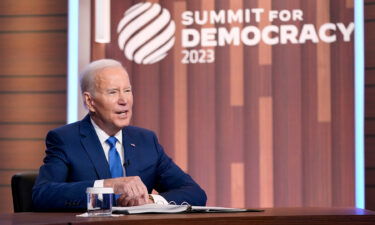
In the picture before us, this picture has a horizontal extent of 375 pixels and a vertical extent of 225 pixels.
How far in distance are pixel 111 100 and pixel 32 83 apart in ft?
5.72

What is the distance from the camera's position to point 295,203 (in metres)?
4.18

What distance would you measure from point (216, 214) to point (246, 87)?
224cm

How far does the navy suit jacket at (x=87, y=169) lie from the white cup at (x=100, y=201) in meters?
0.35

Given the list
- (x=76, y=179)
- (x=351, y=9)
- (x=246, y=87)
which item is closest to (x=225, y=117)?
(x=246, y=87)

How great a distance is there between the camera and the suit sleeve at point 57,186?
8.13ft

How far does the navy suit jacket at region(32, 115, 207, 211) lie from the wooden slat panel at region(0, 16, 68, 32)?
1675mm

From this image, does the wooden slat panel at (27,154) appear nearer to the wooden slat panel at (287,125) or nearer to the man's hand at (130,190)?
the wooden slat panel at (287,125)

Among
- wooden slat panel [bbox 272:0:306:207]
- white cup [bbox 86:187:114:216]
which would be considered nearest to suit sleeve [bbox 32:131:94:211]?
white cup [bbox 86:187:114:216]

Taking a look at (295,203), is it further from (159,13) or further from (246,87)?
(159,13)

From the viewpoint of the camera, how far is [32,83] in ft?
14.7

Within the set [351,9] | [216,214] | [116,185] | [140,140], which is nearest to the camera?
[216,214]

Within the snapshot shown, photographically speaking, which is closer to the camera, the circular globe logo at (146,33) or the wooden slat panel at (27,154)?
the circular globe logo at (146,33)

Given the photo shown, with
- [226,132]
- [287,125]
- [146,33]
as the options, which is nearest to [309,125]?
[287,125]

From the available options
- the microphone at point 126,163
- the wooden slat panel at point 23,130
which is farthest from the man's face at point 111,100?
the wooden slat panel at point 23,130
